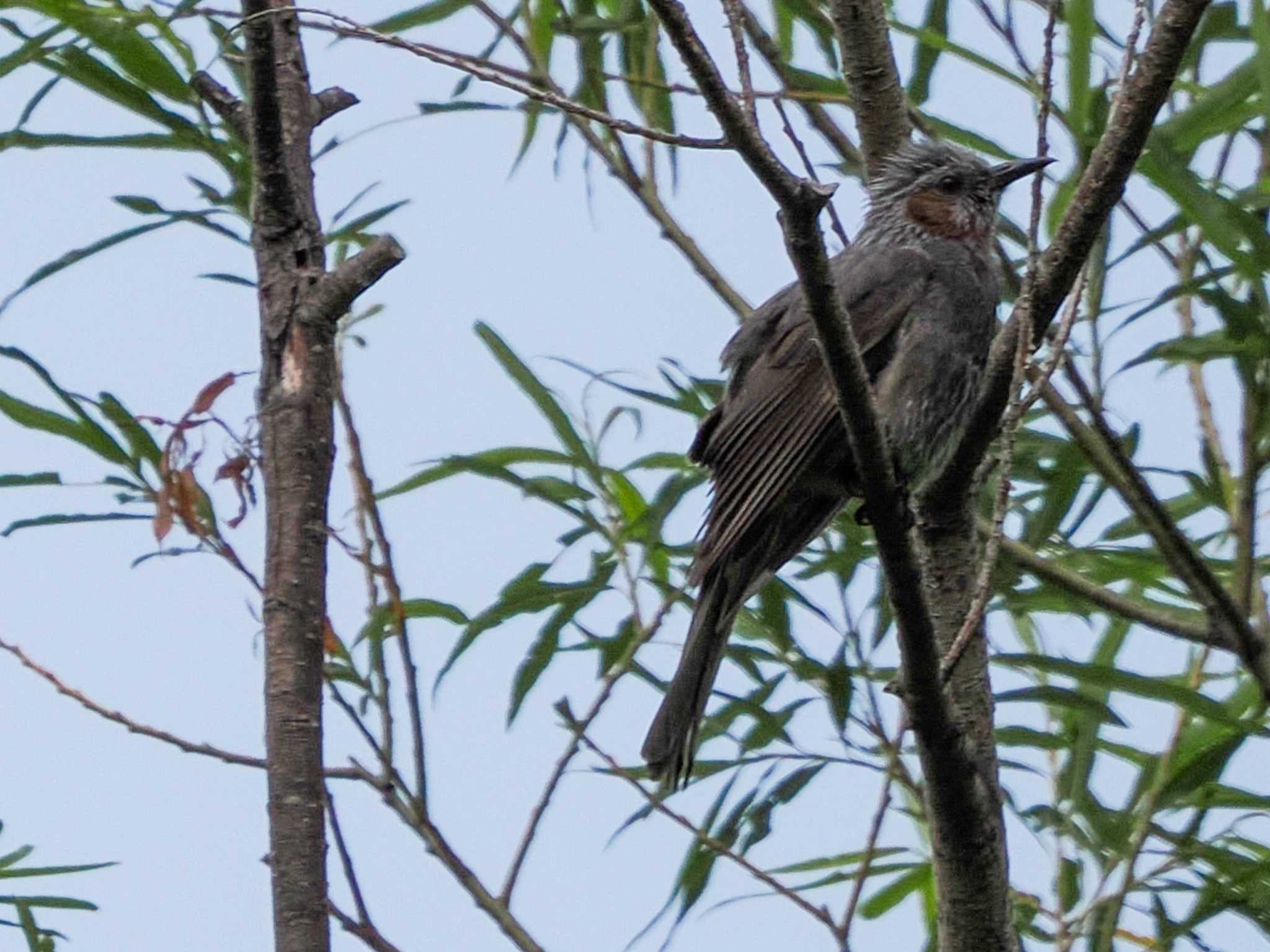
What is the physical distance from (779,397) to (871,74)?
2.60 ft

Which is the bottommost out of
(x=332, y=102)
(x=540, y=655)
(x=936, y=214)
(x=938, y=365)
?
(x=540, y=655)

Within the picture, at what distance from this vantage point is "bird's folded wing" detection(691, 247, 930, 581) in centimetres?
394

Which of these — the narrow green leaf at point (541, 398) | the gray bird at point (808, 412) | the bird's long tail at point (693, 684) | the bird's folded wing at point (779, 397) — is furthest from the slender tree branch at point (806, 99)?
the bird's long tail at point (693, 684)

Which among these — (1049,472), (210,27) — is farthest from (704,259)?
(210,27)

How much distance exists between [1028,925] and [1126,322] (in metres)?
1.18

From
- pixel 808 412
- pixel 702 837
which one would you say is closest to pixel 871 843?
pixel 702 837

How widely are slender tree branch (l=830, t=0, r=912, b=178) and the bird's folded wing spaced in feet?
1.32

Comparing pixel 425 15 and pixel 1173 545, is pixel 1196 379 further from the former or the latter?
pixel 425 15

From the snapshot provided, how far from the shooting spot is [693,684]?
372 centimetres

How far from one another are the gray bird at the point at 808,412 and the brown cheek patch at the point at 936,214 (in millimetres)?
56

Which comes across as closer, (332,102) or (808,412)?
(332,102)

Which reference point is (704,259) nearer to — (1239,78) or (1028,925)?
(1239,78)

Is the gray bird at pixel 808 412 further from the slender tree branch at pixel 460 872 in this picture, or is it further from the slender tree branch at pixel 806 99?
the slender tree branch at pixel 460 872

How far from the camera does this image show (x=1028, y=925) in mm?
3789
